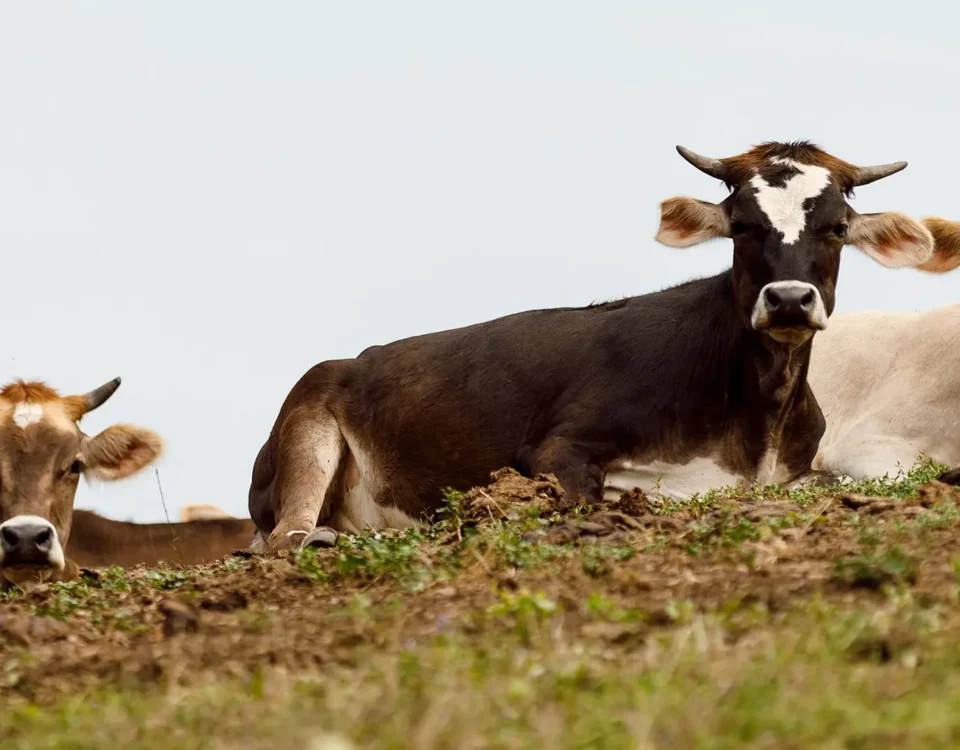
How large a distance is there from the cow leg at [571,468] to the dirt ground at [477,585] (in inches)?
53.9

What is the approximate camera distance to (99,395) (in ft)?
35.1

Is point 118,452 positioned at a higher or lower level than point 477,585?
lower

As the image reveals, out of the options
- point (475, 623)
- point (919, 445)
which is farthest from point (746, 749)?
point (919, 445)

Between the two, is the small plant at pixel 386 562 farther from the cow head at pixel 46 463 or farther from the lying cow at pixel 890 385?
the lying cow at pixel 890 385

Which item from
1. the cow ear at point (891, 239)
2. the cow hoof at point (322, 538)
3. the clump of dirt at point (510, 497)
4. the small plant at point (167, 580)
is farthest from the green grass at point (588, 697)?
the cow ear at point (891, 239)

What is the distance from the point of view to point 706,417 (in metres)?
9.98

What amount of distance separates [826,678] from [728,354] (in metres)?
6.49

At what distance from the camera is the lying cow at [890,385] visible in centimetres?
1234

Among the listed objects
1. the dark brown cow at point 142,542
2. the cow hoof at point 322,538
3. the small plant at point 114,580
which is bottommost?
the dark brown cow at point 142,542

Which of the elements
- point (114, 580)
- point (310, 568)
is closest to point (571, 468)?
point (114, 580)

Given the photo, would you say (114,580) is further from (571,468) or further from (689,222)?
(689,222)

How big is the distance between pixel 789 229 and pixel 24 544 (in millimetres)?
4598

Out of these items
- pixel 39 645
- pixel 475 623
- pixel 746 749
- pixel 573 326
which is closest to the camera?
pixel 746 749

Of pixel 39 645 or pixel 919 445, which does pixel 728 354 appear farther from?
pixel 39 645
